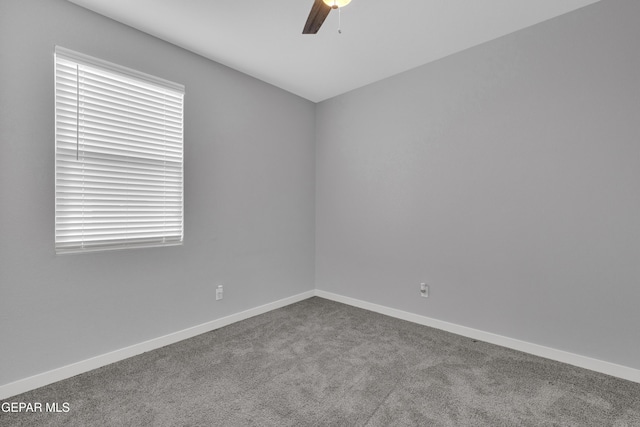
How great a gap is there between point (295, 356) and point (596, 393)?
205cm

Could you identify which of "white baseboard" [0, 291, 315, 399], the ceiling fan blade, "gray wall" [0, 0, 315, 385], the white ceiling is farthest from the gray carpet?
the white ceiling

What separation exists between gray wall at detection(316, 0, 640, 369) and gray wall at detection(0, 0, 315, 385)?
0.90m

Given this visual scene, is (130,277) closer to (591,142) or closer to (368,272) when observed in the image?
(368,272)

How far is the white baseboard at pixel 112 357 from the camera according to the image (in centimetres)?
194

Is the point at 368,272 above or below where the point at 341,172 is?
below

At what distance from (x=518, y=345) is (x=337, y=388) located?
1.65 m

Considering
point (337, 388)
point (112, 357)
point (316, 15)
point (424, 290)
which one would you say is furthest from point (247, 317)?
point (316, 15)

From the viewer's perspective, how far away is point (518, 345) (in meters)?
2.55

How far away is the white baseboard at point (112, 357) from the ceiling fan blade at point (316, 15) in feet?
8.70

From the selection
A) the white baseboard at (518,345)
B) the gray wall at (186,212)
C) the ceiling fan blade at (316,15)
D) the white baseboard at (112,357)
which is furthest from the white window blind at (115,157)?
the white baseboard at (518,345)

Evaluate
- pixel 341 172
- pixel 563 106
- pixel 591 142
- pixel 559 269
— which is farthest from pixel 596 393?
pixel 341 172

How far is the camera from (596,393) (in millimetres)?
1950

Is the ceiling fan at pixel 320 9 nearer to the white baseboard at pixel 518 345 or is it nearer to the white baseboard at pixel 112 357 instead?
the white baseboard at pixel 112 357

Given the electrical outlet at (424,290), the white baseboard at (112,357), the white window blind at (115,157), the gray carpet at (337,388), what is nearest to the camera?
the gray carpet at (337,388)
